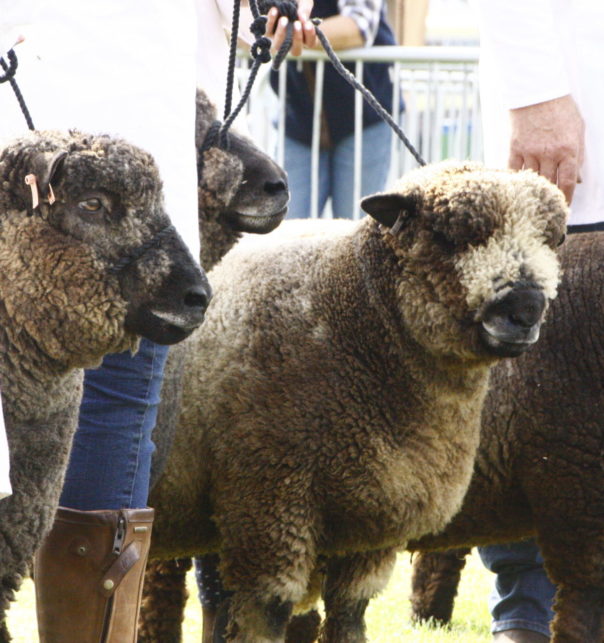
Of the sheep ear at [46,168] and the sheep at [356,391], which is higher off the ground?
the sheep ear at [46,168]

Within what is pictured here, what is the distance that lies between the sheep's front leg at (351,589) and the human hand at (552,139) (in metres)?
1.06

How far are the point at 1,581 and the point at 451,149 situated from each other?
5.37 meters

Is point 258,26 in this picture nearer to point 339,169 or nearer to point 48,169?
point 48,169

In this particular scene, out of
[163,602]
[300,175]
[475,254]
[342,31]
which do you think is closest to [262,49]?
[475,254]

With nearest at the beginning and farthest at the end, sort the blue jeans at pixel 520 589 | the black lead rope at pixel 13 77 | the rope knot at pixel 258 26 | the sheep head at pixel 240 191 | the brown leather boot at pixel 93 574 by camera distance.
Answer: the black lead rope at pixel 13 77 < the brown leather boot at pixel 93 574 < the sheep head at pixel 240 191 < the rope knot at pixel 258 26 < the blue jeans at pixel 520 589

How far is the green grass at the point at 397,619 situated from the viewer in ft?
13.9

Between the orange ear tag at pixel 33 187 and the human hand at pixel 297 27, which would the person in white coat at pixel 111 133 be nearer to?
the orange ear tag at pixel 33 187

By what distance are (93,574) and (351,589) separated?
78 centimetres

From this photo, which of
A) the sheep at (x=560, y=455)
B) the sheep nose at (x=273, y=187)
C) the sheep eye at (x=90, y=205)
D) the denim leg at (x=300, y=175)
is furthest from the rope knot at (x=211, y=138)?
the denim leg at (x=300, y=175)

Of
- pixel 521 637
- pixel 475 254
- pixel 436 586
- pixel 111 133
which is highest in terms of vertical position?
pixel 111 133

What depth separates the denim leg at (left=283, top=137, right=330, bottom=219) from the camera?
589cm

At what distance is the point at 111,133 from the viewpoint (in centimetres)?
242

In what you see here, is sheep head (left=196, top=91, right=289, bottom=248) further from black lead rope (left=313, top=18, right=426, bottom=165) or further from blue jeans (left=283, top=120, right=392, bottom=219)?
blue jeans (left=283, top=120, right=392, bottom=219)

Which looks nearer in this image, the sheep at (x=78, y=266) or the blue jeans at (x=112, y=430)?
the sheep at (x=78, y=266)
